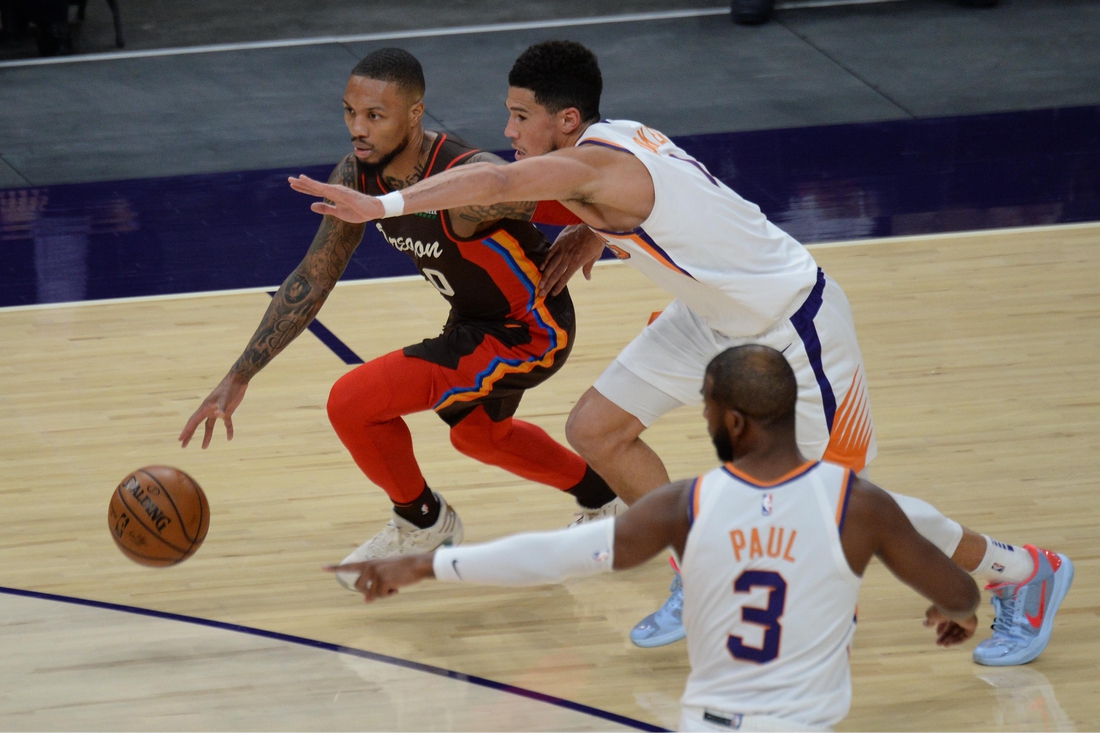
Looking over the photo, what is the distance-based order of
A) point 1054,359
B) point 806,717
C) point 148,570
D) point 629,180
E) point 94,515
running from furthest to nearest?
point 1054,359 < point 94,515 < point 148,570 < point 629,180 < point 806,717

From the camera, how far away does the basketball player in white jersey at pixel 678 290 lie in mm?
Answer: 3898

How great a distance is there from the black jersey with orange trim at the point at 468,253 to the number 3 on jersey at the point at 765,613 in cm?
211

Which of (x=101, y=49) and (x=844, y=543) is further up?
(x=844, y=543)

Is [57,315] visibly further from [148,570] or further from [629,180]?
[629,180]

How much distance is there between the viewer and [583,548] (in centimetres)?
298

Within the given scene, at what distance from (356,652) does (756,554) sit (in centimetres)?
200

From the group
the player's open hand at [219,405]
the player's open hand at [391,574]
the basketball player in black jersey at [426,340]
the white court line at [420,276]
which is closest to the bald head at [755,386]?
the player's open hand at [391,574]

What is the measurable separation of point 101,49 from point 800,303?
10342 millimetres

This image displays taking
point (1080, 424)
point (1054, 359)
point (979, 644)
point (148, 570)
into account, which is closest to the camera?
point (979, 644)

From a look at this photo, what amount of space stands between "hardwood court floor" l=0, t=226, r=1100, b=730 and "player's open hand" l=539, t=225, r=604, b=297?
3.32 feet

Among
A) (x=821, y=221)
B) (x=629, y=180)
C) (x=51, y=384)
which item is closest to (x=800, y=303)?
(x=629, y=180)

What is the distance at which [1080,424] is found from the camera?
19.7 ft

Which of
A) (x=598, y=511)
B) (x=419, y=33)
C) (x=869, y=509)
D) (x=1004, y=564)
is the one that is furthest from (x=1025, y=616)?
(x=419, y=33)

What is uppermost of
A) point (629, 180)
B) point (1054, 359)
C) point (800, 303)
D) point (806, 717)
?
point (629, 180)
